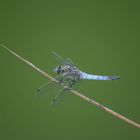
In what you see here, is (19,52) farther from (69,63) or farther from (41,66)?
(69,63)

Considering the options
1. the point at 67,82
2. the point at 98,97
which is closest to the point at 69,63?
the point at 67,82

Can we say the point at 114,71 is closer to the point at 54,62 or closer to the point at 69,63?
the point at 54,62

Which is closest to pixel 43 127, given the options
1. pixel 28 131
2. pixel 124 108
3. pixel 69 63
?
pixel 28 131

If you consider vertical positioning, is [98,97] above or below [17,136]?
above

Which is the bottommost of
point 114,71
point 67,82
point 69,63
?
point 67,82

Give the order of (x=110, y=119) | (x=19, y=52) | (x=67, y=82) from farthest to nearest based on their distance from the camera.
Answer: (x=19, y=52), (x=110, y=119), (x=67, y=82)

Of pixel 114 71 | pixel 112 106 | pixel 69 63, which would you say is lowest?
pixel 69 63

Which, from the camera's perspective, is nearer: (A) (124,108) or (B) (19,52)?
(A) (124,108)

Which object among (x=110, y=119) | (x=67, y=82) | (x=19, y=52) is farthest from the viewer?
(x=19, y=52)

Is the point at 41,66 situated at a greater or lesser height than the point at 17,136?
greater
